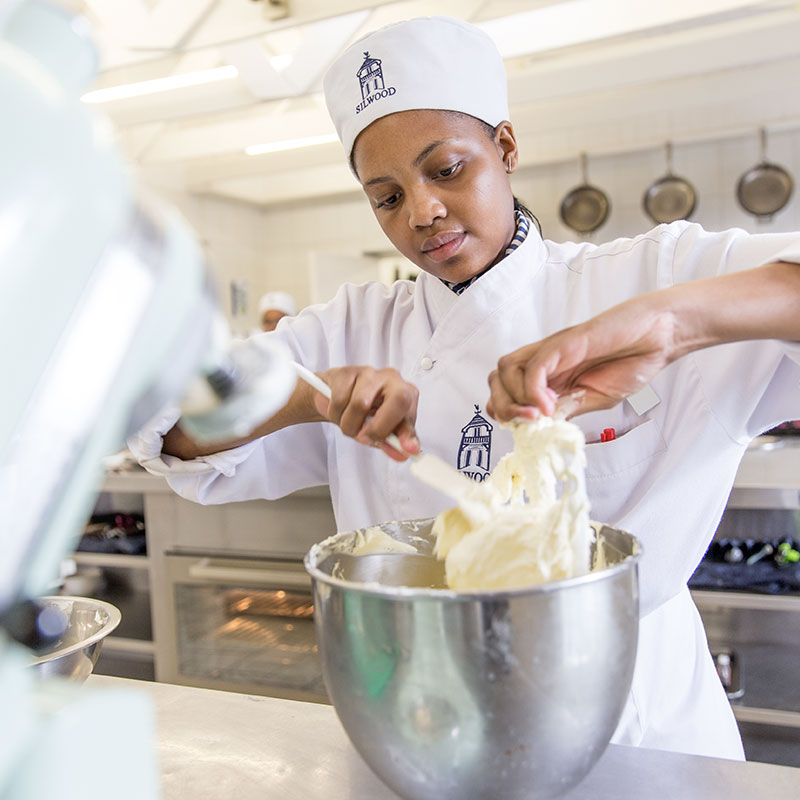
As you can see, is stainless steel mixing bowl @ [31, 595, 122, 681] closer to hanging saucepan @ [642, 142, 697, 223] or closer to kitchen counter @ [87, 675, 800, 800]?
kitchen counter @ [87, 675, 800, 800]

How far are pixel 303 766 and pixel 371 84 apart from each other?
0.91 meters

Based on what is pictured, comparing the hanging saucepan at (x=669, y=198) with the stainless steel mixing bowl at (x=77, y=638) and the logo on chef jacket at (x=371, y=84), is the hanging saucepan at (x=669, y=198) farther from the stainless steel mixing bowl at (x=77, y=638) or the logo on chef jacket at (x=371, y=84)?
the stainless steel mixing bowl at (x=77, y=638)

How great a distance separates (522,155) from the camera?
533 cm

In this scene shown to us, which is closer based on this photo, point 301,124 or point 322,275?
point 301,124

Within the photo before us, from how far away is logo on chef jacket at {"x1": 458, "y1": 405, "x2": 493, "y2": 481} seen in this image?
1088 mm

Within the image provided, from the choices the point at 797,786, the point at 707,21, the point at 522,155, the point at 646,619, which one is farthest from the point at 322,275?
the point at 797,786

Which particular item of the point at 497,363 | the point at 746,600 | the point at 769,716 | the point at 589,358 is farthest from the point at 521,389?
the point at 769,716

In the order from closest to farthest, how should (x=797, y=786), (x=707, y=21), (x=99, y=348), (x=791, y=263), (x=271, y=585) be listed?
1. (x=99, y=348)
2. (x=797, y=786)
3. (x=791, y=263)
4. (x=271, y=585)
5. (x=707, y=21)

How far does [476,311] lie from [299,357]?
0.35 metres

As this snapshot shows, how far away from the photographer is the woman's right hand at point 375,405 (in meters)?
0.82

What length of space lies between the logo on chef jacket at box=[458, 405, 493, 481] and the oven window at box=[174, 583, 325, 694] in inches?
66.8

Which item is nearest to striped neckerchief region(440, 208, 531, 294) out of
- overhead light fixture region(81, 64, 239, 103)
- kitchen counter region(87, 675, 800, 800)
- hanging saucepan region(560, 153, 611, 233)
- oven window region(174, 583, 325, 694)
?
kitchen counter region(87, 675, 800, 800)

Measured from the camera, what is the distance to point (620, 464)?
106 centimetres

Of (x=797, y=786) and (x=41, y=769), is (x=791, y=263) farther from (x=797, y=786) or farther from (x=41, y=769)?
(x=41, y=769)
